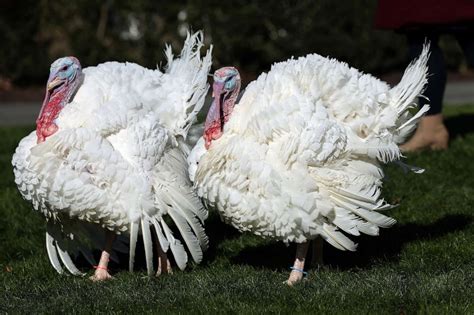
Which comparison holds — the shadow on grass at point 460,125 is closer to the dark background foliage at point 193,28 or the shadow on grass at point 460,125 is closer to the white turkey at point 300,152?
the white turkey at point 300,152

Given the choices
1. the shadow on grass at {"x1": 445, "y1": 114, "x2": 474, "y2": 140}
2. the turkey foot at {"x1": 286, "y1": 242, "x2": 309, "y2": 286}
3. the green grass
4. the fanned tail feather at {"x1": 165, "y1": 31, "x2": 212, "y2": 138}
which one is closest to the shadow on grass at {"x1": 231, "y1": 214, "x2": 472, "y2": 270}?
the green grass

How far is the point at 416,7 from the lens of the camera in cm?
833

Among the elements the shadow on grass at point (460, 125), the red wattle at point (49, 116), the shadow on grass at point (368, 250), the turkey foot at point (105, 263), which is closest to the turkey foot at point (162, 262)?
the turkey foot at point (105, 263)

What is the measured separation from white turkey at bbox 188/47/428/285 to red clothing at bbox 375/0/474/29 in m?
2.99

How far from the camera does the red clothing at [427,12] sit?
26.9 feet

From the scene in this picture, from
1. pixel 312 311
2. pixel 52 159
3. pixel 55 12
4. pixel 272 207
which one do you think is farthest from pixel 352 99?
pixel 55 12

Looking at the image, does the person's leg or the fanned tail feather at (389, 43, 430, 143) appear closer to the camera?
the fanned tail feather at (389, 43, 430, 143)

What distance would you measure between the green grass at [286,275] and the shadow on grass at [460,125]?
2117 millimetres

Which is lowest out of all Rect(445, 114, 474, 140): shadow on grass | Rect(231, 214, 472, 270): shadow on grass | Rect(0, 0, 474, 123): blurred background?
Rect(0, 0, 474, 123): blurred background

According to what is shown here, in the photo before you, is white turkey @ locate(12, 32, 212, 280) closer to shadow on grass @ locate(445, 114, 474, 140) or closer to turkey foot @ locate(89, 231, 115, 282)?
turkey foot @ locate(89, 231, 115, 282)

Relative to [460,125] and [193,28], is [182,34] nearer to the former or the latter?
[193,28]

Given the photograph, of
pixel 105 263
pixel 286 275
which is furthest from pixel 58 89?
pixel 286 275

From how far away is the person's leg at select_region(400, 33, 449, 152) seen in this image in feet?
28.0

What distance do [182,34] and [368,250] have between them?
10.9 metres
